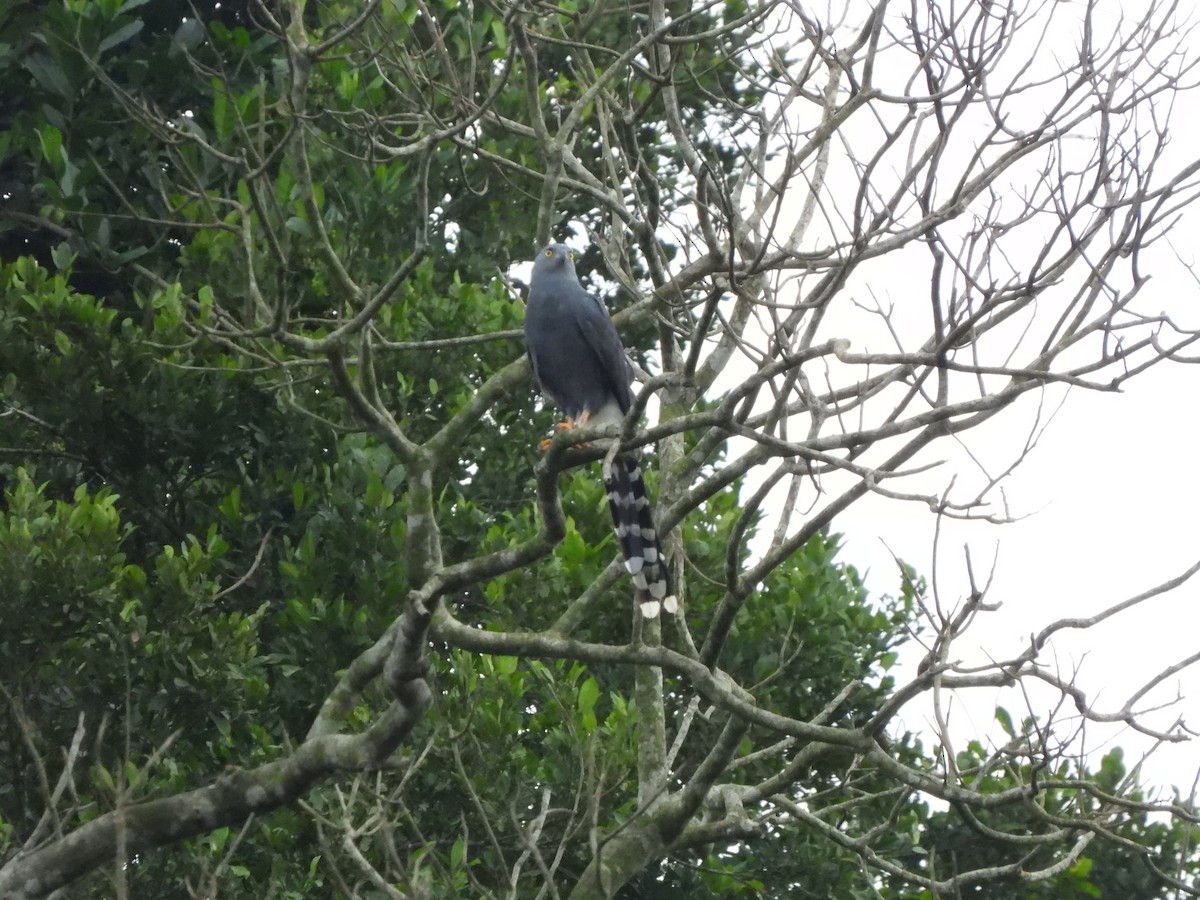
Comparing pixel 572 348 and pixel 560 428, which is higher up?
pixel 572 348

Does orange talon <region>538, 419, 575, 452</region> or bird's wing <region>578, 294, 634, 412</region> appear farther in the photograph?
bird's wing <region>578, 294, 634, 412</region>

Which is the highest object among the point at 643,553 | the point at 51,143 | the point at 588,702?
the point at 51,143

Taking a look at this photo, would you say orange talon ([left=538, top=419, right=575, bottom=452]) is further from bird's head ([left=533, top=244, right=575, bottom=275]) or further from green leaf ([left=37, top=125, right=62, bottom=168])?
green leaf ([left=37, top=125, right=62, bottom=168])

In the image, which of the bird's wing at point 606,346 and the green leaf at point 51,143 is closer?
the bird's wing at point 606,346

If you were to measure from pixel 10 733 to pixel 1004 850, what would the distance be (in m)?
5.32

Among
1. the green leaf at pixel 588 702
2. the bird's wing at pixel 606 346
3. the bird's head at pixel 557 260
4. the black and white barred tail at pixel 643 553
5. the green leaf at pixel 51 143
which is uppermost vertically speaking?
the bird's head at pixel 557 260

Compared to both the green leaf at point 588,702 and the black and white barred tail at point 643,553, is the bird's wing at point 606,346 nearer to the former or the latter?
the black and white barred tail at point 643,553

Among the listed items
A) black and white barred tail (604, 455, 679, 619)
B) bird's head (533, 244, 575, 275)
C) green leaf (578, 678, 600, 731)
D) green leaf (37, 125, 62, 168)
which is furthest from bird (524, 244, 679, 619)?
green leaf (37, 125, 62, 168)

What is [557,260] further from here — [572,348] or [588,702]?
[588,702]

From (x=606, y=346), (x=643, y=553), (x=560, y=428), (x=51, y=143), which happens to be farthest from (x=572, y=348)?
(x=51, y=143)

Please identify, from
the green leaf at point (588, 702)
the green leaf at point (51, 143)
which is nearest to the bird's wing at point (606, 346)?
the green leaf at point (588, 702)

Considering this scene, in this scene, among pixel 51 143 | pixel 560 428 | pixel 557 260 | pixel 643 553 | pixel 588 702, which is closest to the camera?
pixel 643 553

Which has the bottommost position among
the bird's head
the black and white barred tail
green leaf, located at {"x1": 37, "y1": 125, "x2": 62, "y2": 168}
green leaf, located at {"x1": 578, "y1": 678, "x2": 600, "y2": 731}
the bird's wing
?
green leaf, located at {"x1": 578, "y1": 678, "x2": 600, "y2": 731}

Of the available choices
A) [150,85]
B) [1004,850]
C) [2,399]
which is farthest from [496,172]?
[1004,850]
